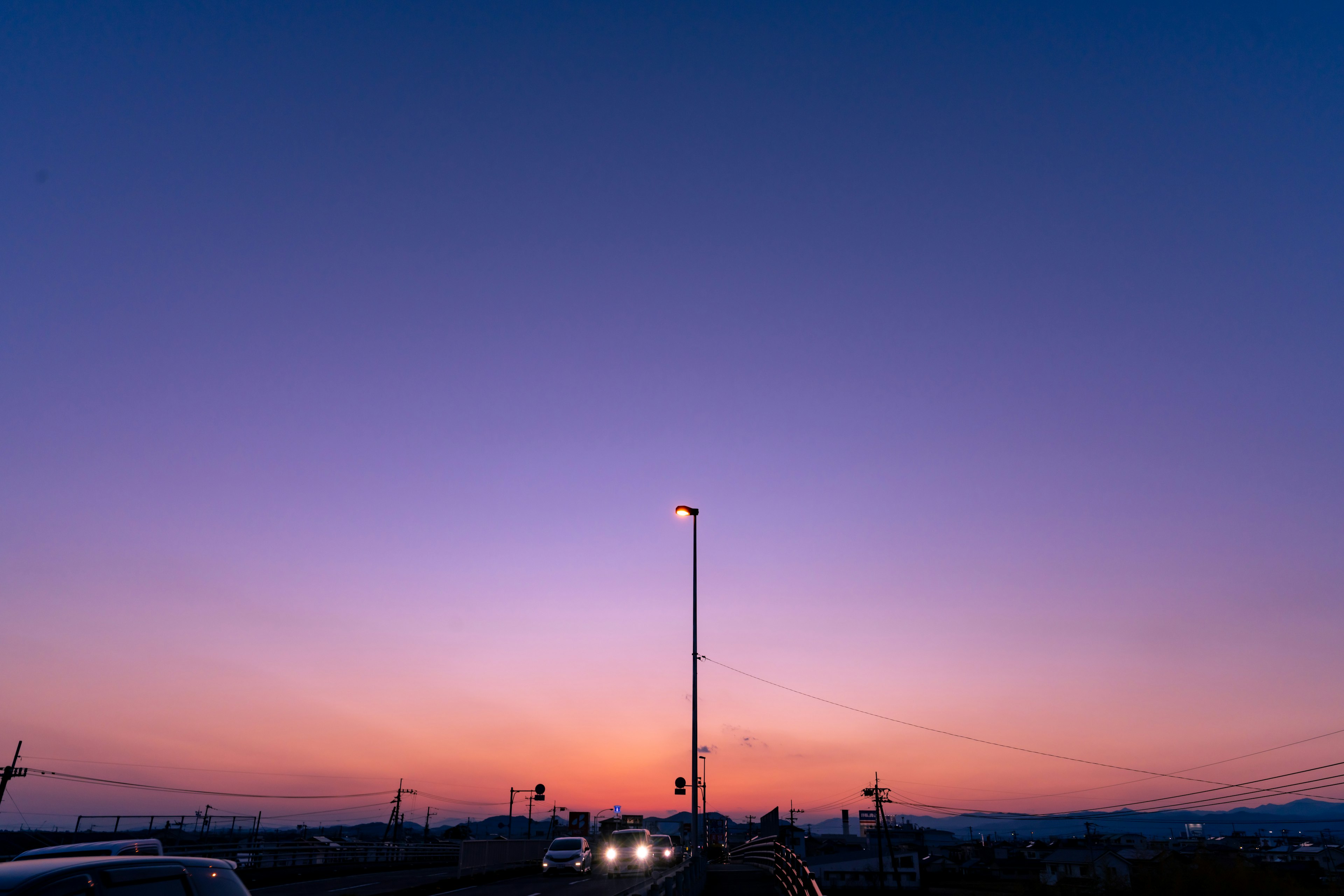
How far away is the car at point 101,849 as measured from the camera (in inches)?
378

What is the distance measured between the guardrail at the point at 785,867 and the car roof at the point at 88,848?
1094 centimetres

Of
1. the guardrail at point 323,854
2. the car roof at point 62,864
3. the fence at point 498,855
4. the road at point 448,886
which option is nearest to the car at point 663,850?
the road at point 448,886

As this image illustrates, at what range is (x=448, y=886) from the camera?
1095 inches

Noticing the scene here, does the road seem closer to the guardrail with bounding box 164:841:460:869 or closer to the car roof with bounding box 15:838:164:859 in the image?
the guardrail with bounding box 164:841:460:869

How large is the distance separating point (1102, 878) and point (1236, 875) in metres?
7.61

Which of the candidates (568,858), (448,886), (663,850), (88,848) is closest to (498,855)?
(568,858)

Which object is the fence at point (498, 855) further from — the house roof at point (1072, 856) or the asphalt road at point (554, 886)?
the house roof at point (1072, 856)

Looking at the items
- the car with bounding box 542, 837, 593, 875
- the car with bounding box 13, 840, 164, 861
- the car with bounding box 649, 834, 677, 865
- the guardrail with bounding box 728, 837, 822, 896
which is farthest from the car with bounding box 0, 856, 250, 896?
the car with bounding box 649, 834, 677, 865

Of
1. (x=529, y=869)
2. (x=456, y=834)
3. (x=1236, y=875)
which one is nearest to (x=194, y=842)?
(x=529, y=869)

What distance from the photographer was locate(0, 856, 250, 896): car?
5.32 m

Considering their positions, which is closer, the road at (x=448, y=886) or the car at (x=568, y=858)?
the road at (x=448, y=886)

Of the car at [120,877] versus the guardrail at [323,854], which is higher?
the car at [120,877]

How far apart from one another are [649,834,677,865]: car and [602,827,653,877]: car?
1004 mm

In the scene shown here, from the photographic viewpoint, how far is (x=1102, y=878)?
78.8 ft
